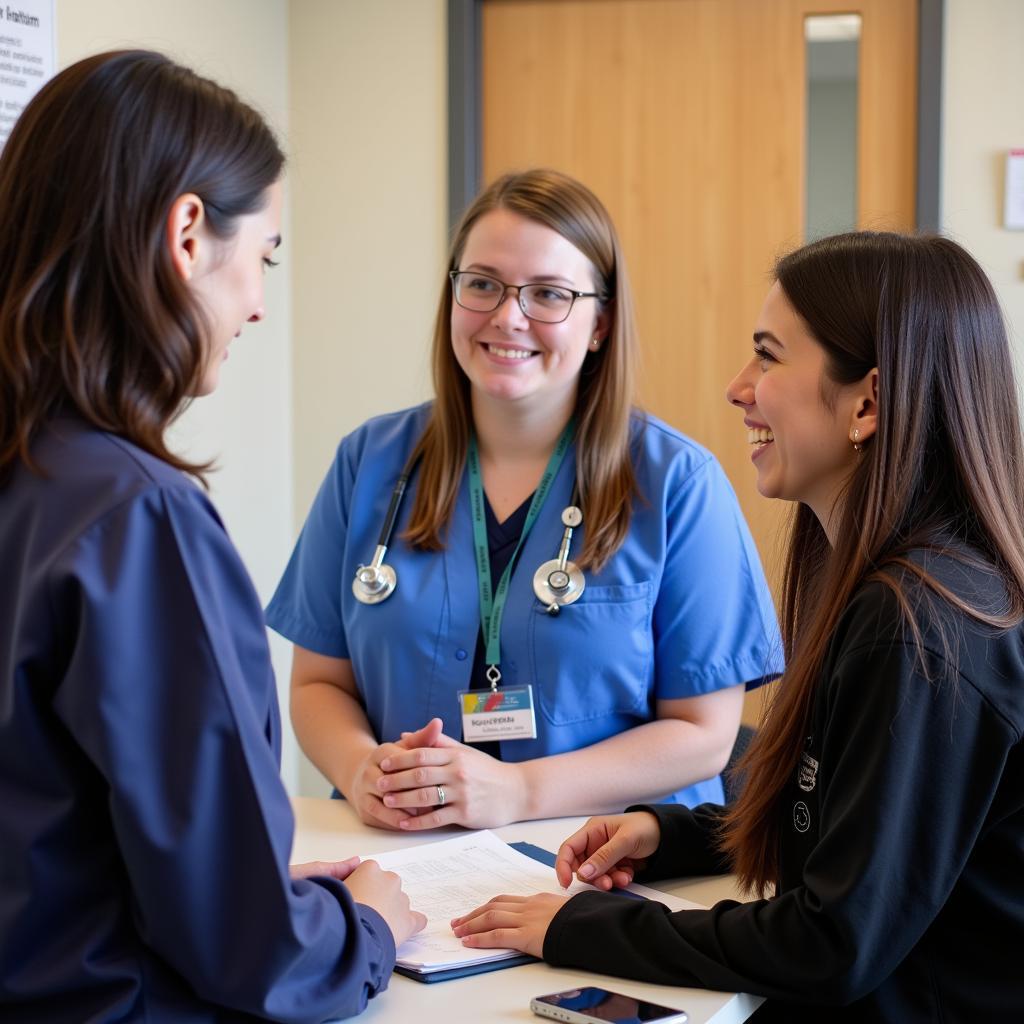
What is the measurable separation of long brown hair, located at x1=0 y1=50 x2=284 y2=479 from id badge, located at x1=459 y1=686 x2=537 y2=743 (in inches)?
38.5

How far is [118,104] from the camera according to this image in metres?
0.94

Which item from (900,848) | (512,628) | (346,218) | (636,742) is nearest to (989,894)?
(900,848)

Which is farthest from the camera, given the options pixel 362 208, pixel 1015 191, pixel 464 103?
pixel 362 208

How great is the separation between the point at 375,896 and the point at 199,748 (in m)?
0.43

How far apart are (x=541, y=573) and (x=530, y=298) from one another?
46 centimetres

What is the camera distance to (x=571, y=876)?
1435 millimetres

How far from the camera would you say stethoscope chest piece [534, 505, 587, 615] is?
74.5 inches

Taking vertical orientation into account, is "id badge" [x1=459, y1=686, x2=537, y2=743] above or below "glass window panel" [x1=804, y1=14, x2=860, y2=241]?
below

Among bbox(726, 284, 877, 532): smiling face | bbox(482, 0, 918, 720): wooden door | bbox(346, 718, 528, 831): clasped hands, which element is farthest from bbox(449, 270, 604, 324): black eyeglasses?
bbox(482, 0, 918, 720): wooden door

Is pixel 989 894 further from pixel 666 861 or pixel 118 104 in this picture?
pixel 118 104

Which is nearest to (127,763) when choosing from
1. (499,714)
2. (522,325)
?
(499,714)

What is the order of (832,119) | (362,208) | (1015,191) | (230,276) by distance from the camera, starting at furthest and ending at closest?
(362,208)
(832,119)
(1015,191)
(230,276)

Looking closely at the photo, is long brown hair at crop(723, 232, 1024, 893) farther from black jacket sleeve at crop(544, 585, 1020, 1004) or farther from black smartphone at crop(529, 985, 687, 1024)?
black smartphone at crop(529, 985, 687, 1024)

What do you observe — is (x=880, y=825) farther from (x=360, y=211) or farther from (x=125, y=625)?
(x=360, y=211)
